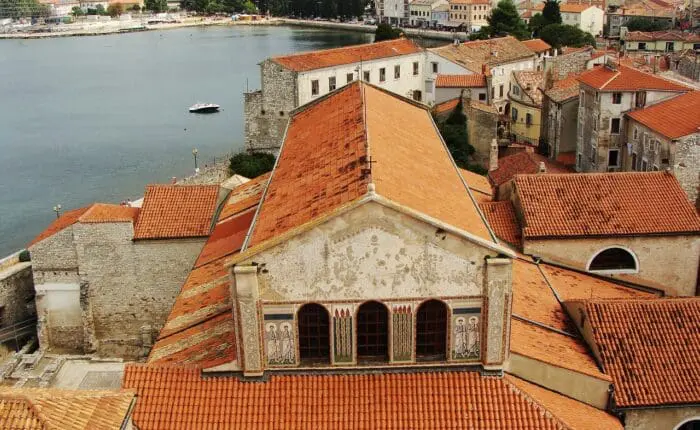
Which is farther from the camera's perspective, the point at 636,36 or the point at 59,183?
the point at 636,36

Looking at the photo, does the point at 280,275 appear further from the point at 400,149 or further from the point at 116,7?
the point at 116,7

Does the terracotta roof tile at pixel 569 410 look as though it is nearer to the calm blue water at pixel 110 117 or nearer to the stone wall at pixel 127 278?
the stone wall at pixel 127 278

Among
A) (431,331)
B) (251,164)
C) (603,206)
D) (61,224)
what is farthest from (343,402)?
(251,164)

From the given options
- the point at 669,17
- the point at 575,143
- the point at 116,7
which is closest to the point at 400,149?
the point at 575,143

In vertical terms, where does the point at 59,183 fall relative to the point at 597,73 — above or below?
below

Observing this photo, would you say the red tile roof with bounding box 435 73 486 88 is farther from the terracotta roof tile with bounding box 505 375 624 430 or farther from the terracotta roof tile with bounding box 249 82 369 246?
the terracotta roof tile with bounding box 505 375 624 430

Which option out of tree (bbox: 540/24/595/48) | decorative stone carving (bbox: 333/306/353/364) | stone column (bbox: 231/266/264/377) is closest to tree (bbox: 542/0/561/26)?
tree (bbox: 540/24/595/48)

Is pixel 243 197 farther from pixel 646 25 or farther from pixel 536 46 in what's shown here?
pixel 646 25
